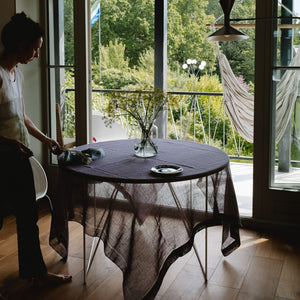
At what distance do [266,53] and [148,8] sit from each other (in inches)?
263

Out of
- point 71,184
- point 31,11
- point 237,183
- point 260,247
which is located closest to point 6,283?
point 71,184

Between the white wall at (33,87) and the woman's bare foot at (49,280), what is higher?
the white wall at (33,87)

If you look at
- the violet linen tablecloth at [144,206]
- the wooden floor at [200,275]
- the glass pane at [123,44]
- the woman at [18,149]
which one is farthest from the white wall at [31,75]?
the glass pane at [123,44]

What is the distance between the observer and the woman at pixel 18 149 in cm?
204

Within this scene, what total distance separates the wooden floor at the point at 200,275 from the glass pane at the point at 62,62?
105 centimetres

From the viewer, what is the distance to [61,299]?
2162 millimetres

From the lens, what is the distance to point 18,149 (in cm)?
201

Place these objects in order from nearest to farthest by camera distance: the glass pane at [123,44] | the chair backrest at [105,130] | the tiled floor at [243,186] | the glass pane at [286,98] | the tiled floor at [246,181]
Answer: the glass pane at [286,98] → the tiled floor at [246,181] → the tiled floor at [243,186] → the chair backrest at [105,130] → the glass pane at [123,44]

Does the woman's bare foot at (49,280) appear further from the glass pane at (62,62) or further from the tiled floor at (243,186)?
the tiled floor at (243,186)

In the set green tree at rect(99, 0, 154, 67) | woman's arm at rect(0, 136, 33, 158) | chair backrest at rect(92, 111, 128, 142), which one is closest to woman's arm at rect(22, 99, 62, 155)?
woman's arm at rect(0, 136, 33, 158)

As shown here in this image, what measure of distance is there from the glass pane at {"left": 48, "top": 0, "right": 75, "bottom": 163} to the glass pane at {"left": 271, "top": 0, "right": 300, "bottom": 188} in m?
1.54

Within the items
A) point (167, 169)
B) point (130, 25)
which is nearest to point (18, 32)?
point (167, 169)

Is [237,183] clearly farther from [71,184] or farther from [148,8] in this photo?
[148,8]

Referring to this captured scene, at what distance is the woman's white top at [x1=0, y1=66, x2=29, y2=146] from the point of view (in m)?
2.08
